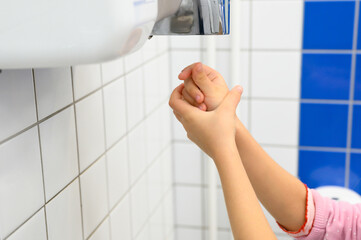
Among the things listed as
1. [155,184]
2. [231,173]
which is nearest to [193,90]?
[231,173]

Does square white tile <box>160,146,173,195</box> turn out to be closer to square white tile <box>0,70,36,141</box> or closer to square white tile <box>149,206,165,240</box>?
square white tile <box>149,206,165,240</box>

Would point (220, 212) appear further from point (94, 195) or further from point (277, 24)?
point (94, 195)

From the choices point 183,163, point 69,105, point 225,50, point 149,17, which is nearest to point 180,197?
point 183,163

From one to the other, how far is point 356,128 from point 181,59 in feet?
1.90

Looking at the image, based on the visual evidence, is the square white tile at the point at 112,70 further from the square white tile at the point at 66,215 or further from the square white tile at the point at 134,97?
the square white tile at the point at 66,215

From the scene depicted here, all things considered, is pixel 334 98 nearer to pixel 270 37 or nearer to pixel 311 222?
pixel 270 37

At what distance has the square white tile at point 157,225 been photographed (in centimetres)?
136

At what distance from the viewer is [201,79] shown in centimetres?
79

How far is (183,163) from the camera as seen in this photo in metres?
1.62

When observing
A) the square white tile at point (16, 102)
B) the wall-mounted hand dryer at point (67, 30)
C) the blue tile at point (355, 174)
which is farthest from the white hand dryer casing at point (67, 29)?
the blue tile at point (355, 174)

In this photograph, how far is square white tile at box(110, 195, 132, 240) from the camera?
1037 millimetres

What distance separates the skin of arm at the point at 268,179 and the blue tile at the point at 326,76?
21.6 inches

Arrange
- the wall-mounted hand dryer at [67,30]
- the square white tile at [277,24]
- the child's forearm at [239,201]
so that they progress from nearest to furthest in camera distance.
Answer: the wall-mounted hand dryer at [67,30], the child's forearm at [239,201], the square white tile at [277,24]

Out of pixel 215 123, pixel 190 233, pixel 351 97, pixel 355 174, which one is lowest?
pixel 190 233
